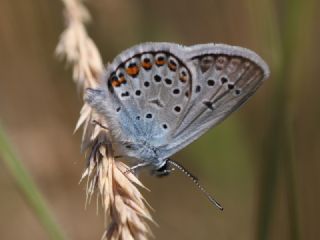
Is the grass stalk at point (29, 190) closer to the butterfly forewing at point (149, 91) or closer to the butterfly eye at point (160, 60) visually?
the butterfly forewing at point (149, 91)

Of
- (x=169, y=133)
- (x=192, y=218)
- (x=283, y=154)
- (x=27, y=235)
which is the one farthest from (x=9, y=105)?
(x=283, y=154)

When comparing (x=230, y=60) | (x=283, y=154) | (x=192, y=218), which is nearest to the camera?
(x=283, y=154)

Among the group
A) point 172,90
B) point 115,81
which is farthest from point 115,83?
point 172,90

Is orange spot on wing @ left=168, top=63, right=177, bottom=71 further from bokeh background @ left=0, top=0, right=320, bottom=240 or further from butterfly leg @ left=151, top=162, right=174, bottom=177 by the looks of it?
bokeh background @ left=0, top=0, right=320, bottom=240

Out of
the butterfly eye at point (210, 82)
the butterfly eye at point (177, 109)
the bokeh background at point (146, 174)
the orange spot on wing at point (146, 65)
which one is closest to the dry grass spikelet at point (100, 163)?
the orange spot on wing at point (146, 65)

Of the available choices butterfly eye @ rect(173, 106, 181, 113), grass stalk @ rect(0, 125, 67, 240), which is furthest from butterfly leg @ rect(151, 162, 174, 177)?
grass stalk @ rect(0, 125, 67, 240)

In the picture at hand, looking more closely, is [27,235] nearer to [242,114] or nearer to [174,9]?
[242,114]
